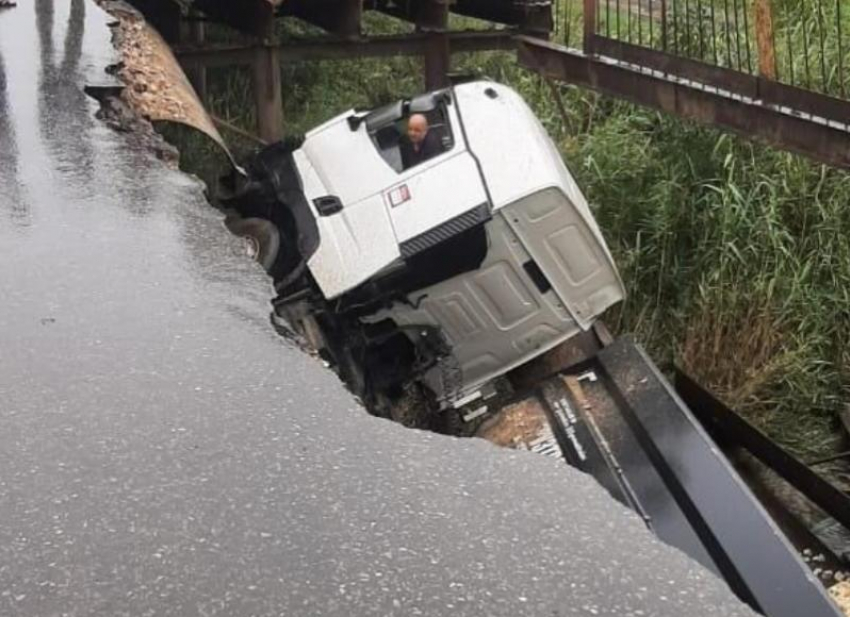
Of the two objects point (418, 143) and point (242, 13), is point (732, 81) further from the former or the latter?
point (242, 13)

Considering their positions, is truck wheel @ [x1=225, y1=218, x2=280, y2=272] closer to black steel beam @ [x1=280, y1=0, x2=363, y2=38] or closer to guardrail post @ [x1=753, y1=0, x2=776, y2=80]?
black steel beam @ [x1=280, y1=0, x2=363, y2=38]

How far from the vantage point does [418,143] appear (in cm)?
785

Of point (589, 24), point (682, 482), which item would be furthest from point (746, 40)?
point (682, 482)

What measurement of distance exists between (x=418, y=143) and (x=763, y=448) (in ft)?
10.1

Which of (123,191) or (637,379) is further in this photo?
(637,379)

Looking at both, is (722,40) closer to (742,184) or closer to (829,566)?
(742,184)

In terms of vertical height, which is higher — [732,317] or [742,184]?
[742,184]

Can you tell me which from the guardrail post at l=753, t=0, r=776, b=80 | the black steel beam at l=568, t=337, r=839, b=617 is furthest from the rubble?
the guardrail post at l=753, t=0, r=776, b=80

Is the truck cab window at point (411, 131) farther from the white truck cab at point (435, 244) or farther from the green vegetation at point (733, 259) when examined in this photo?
the green vegetation at point (733, 259)

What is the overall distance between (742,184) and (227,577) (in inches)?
313

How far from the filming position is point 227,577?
97.2 inches

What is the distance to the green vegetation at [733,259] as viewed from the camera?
866 cm

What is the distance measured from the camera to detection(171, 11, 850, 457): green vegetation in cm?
866

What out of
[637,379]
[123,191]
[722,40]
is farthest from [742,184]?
[123,191]
